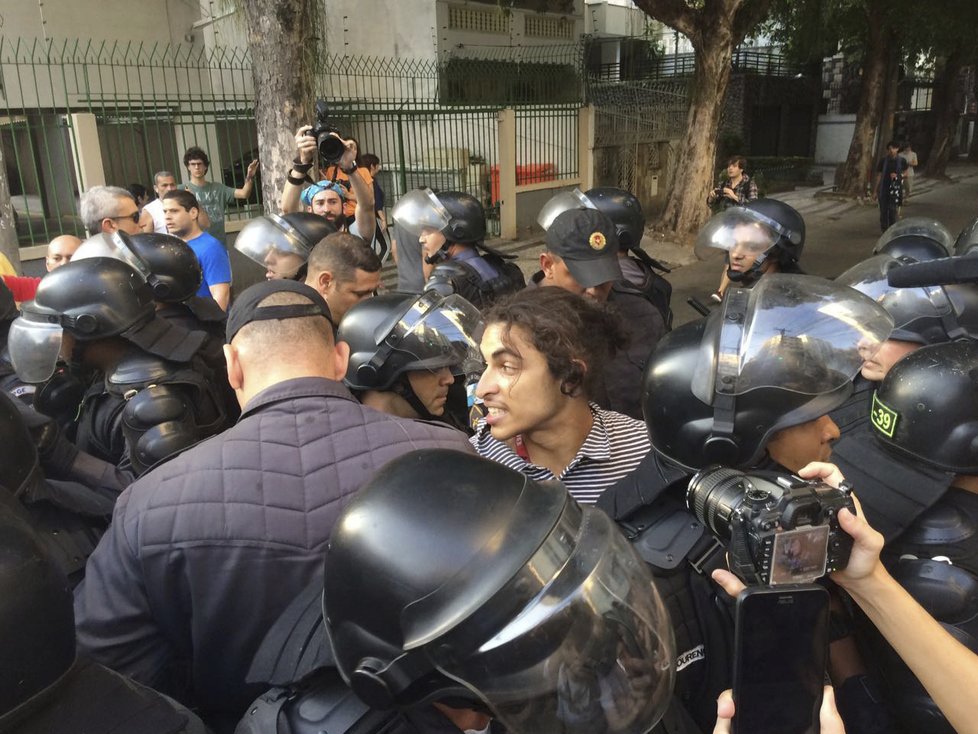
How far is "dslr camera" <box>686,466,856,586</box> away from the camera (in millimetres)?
1118

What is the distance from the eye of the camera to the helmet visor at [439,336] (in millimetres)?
2451

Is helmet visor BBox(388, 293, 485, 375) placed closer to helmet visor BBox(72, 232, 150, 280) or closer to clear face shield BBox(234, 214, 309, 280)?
helmet visor BBox(72, 232, 150, 280)

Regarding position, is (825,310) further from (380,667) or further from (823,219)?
(823,219)

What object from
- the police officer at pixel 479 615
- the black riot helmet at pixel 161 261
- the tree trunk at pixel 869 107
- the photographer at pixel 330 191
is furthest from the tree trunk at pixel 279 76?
the tree trunk at pixel 869 107

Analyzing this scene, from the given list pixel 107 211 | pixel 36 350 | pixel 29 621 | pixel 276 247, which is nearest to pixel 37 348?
pixel 36 350

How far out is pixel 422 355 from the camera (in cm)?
247

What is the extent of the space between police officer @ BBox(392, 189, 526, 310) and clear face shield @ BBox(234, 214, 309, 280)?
1.87ft

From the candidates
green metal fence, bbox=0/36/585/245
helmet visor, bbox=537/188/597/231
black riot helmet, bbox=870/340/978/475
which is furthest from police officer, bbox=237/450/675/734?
green metal fence, bbox=0/36/585/245

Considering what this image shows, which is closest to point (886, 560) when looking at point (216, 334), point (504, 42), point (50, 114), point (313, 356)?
point (313, 356)

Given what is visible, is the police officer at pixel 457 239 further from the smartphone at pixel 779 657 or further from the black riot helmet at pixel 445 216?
the smartphone at pixel 779 657

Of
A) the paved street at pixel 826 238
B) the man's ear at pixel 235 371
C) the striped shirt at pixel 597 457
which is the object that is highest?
the man's ear at pixel 235 371

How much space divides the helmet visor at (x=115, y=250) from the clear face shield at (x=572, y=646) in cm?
225

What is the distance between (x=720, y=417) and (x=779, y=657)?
0.60 metres

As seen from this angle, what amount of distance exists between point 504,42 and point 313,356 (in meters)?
19.9
